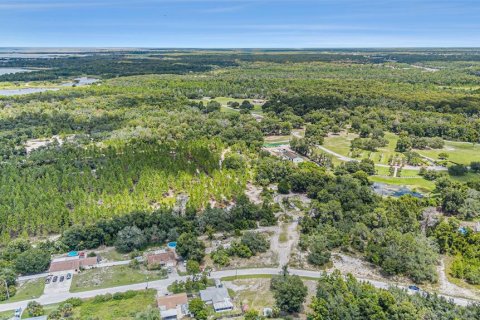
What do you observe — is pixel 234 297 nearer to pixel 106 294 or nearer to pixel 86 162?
pixel 106 294

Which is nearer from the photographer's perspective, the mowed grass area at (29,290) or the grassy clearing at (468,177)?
the mowed grass area at (29,290)

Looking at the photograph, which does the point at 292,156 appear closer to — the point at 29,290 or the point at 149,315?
the point at 149,315

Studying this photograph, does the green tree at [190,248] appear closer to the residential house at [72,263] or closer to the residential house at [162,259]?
the residential house at [162,259]

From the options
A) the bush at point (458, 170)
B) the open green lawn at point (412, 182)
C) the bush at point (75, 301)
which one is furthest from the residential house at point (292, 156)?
the bush at point (75, 301)

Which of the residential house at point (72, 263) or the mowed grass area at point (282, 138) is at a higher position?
the mowed grass area at point (282, 138)


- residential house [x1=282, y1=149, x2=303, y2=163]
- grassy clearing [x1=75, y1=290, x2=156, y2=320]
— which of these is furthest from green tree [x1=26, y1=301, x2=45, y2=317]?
residential house [x1=282, y1=149, x2=303, y2=163]

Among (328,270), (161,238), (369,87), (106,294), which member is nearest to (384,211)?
(328,270)

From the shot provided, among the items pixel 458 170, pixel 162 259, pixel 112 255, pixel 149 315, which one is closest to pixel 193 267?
pixel 162 259

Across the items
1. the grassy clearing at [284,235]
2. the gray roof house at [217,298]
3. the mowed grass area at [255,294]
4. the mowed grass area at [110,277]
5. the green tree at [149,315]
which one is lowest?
the mowed grass area at [255,294]
